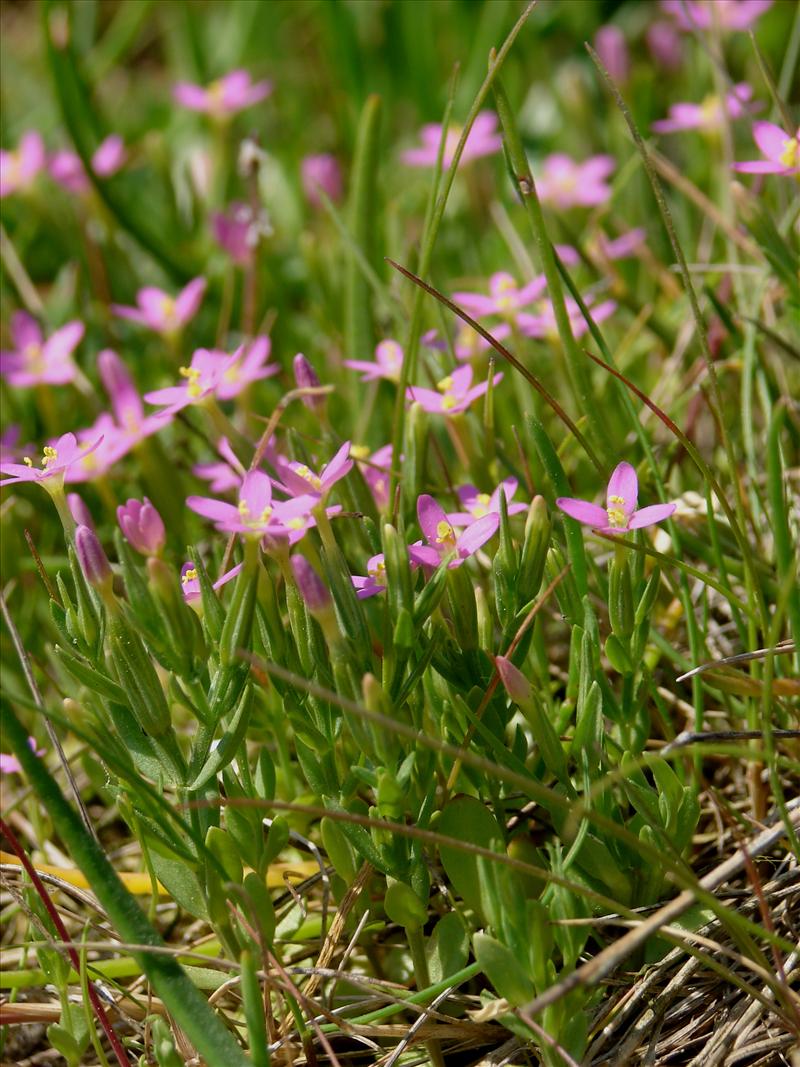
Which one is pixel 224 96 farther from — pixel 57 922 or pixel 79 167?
pixel 57 922

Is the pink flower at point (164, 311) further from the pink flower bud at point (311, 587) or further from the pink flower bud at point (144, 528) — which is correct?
the pink flower bud at point (311, 587)

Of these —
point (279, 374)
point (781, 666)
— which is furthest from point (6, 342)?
point (781, 666)

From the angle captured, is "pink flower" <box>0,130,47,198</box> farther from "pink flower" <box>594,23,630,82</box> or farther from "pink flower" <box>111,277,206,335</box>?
"pink flower" <box>594,23,630,82</box>

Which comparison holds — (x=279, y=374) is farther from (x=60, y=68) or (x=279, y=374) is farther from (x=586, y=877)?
(x=586, y=877)

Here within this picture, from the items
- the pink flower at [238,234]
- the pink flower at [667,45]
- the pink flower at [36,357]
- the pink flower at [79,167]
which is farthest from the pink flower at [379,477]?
the pink flower at [667,45]

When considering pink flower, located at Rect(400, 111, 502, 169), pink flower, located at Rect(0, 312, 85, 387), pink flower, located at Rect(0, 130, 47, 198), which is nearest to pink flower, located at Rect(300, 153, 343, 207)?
pink flower, located at Rect(400, 111, 502, 169)
